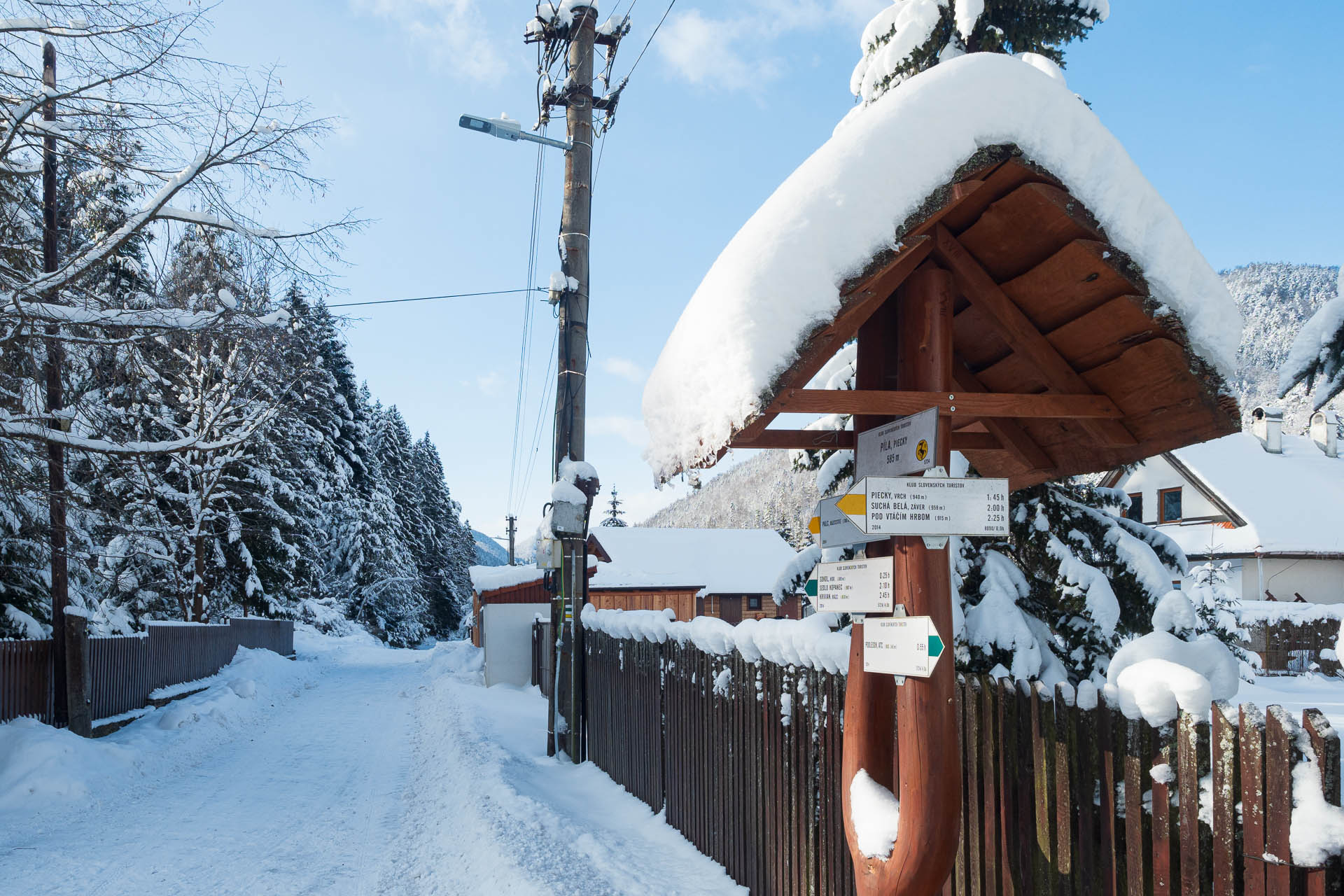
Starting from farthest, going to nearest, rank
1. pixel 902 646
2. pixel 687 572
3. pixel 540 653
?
pixel 687 572 < pixel 540 653 < pixel 902 646

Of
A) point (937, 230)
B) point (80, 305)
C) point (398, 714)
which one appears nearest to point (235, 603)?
point (398, 714)

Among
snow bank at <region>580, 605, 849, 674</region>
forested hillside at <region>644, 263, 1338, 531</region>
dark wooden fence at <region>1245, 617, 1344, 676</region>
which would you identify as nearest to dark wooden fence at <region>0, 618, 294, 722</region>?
snow bank at <region>580, 605, 849, 674</region>

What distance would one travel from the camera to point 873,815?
12.3 ft

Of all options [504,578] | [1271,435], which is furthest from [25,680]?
[1271,435]

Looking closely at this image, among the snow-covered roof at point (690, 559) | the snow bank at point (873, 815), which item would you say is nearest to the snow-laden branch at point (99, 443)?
the snow bank at point (873, 815)

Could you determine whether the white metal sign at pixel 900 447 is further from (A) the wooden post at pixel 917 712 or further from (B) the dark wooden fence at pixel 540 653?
(B) the dark wooden fence at pixel 540 653

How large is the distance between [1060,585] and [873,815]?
131 inches

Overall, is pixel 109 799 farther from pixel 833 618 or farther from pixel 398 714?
pixel 833 618

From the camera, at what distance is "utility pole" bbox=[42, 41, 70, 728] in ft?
33.3

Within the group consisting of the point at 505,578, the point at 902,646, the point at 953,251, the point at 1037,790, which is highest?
the point at 953,251

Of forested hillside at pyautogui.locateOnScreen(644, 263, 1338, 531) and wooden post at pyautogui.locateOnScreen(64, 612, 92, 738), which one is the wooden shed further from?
forested hillside at pyautogui.locateOnScreen(644, 263, 1338, 531)

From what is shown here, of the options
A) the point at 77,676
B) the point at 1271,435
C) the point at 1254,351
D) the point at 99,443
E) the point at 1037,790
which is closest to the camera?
the point at 1037,790

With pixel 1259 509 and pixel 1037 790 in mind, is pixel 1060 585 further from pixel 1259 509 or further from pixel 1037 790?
pixel 1259 509

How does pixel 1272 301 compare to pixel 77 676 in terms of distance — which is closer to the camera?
pixel 77 676
